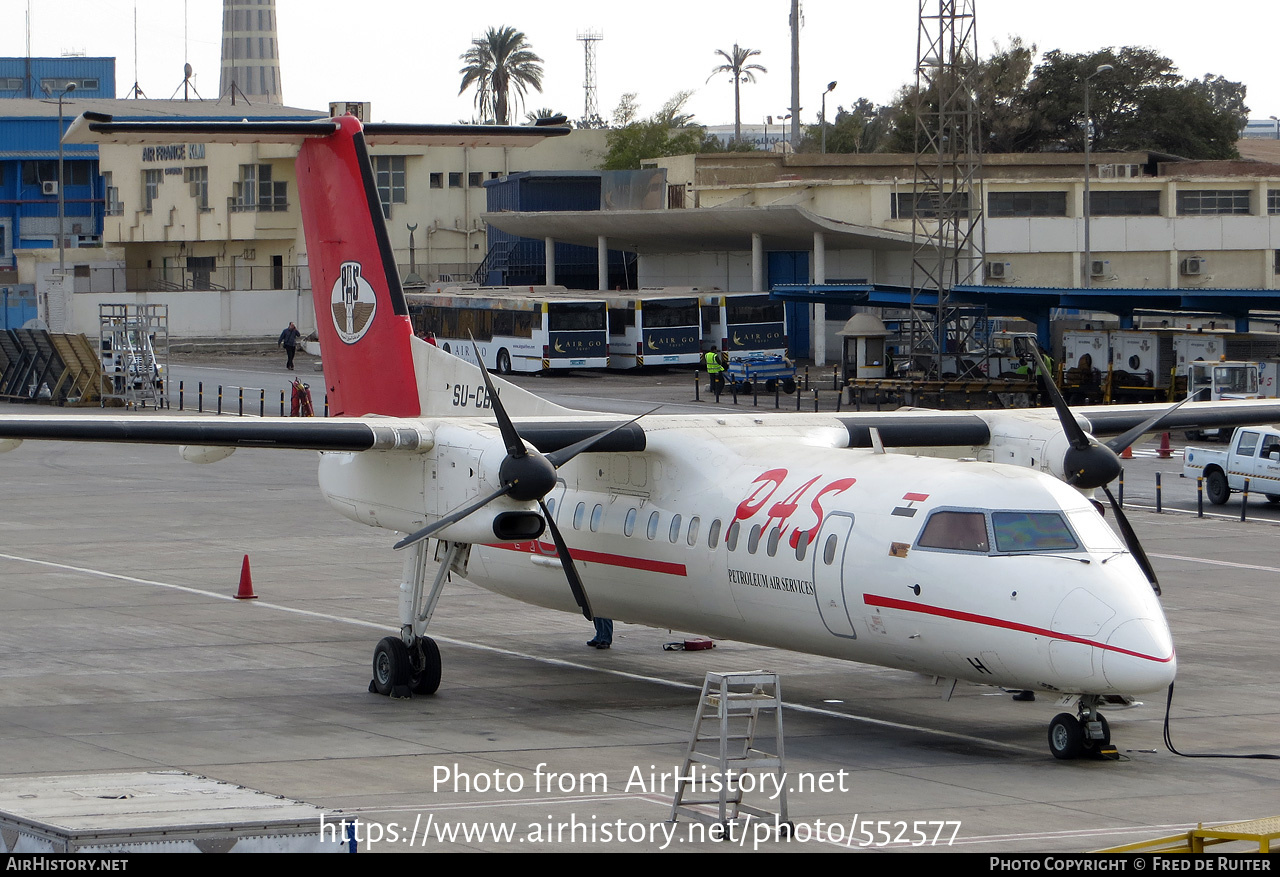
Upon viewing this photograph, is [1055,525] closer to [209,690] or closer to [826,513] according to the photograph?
[826,513]

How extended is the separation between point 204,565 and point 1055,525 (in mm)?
17228

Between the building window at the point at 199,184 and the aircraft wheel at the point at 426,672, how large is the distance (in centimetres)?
7470

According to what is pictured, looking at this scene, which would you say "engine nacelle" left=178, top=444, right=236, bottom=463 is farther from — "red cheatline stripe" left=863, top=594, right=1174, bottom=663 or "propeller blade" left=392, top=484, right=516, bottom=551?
"red cheatline stripe" left=863, top=594, right=1174, bottom=663

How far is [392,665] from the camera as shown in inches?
688

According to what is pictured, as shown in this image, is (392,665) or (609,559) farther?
(609,559)

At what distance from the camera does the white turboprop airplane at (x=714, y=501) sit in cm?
1380

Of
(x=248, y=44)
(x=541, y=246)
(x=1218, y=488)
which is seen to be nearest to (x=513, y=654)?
(x=1218, y=488)

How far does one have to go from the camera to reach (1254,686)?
18141 millimetres

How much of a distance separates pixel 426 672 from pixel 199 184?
249 feet

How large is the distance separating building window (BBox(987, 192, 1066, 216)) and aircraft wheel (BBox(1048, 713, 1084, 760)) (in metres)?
61.8

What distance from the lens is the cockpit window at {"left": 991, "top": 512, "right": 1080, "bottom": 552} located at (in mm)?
13898

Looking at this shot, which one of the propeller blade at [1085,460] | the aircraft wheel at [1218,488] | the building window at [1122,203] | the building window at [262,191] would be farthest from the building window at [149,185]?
the propeller blade at [1085,460]

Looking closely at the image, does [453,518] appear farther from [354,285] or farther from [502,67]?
[502,67]

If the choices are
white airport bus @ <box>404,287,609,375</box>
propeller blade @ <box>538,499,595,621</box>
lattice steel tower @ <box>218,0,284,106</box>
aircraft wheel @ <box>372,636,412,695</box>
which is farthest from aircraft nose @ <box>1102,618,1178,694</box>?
lattice steel tower @ <box>218,0,284,106</box>
